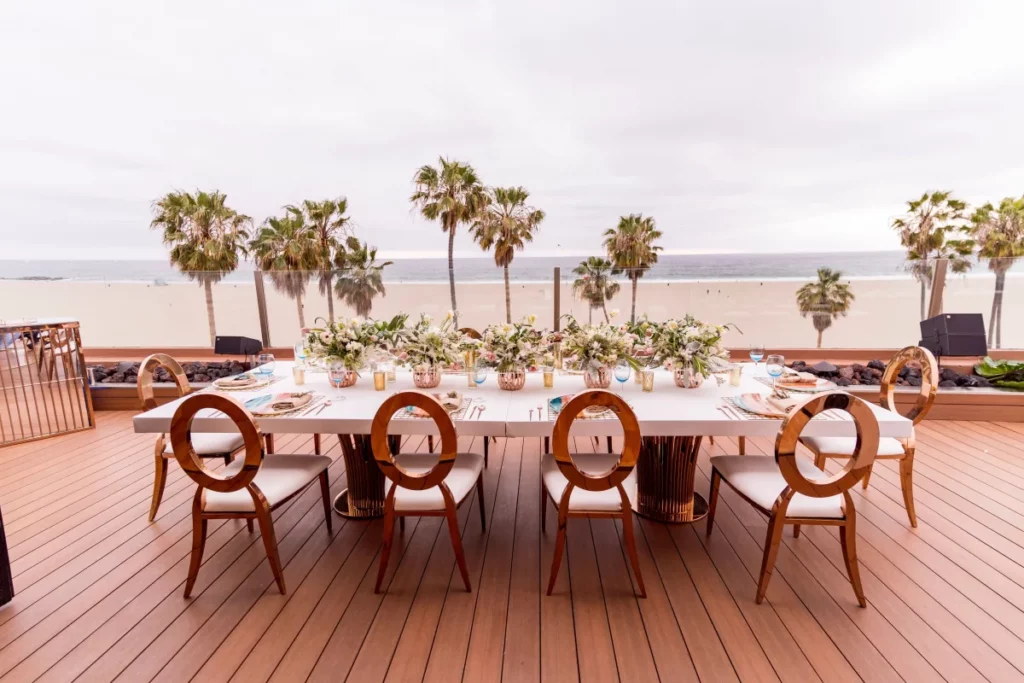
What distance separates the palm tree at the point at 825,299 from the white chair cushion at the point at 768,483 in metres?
4.19

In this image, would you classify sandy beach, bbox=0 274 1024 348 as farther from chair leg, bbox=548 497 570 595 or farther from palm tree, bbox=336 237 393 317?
chair leg, bbox=548 497 570 595

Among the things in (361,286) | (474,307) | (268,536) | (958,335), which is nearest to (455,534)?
(268,536)

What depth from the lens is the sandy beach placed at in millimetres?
5344

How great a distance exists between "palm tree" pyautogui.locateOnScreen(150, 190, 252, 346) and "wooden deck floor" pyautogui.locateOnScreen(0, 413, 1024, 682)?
17.5 feet

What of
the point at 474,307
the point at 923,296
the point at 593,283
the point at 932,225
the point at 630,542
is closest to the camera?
the point at 630,542

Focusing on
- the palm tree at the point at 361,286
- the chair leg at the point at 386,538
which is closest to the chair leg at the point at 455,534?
the chair leg at the point at 386,538

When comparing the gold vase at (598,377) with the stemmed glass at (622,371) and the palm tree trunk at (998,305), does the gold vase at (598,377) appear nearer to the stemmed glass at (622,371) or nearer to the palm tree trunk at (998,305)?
the stemmed glass at (622,371)

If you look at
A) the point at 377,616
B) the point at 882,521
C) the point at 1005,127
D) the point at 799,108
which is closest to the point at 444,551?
the point at 377,616


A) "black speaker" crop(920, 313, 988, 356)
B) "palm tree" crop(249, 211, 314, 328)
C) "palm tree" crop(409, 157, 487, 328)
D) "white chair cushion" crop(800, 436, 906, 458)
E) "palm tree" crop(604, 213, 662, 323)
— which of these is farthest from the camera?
"palm tree" crop(409, 157, 487, 328)

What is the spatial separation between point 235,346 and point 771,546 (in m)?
5.87

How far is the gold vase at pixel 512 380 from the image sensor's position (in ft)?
7.97

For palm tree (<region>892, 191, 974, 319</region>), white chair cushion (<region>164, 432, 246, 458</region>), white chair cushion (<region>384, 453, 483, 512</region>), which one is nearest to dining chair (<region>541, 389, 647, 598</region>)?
white chair cushion (<region>384, 453, 483, 512</region>)

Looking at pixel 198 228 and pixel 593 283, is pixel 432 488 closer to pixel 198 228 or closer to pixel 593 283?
pixel 593 283

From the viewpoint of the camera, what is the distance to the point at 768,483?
76.7 inches
